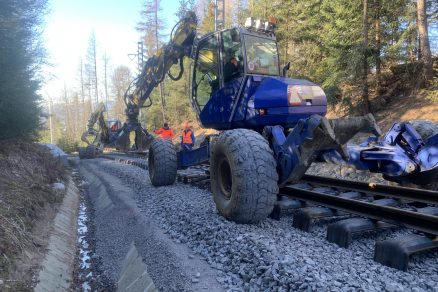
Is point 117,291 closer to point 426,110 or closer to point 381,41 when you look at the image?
point 426,110

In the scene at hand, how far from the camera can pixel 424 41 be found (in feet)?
45.5

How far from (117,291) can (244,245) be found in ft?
5.90

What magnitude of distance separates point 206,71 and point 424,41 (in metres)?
10.4

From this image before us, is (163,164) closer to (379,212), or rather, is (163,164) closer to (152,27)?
(379,212)

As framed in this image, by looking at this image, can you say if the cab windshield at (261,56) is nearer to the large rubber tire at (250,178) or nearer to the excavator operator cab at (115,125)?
the large rubber tire at (250,178)

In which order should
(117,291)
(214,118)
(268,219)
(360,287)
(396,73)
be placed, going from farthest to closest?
(396,73), (214,118), (268,219), (117,291), (360,287)

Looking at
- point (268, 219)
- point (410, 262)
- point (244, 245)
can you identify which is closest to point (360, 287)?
point (410, 262)

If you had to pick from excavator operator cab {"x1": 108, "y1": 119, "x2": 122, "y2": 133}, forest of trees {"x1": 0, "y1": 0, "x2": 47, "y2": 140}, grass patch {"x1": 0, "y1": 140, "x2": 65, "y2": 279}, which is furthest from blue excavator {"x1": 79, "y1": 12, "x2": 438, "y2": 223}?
excavator operator cab {"x1": 108, "y1": 119, "x2": 122, "y2": 133}

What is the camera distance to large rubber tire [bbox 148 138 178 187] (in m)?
8.10

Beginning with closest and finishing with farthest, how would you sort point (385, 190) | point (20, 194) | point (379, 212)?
1. point (379, 212)
2. point (385, 190)
3. point (20, 194)

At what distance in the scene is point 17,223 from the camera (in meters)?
5.39

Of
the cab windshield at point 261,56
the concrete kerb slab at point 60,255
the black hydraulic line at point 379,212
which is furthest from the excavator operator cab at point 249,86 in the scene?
the concrete kerb slab at point 60,255

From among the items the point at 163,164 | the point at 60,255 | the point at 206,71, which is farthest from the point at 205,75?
the point at 60,255

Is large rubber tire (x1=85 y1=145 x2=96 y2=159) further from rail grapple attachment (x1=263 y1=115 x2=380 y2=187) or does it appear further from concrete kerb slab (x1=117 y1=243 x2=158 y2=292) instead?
rail grapple attachment (x1=263 y1=115 x2=380 y2=187)
